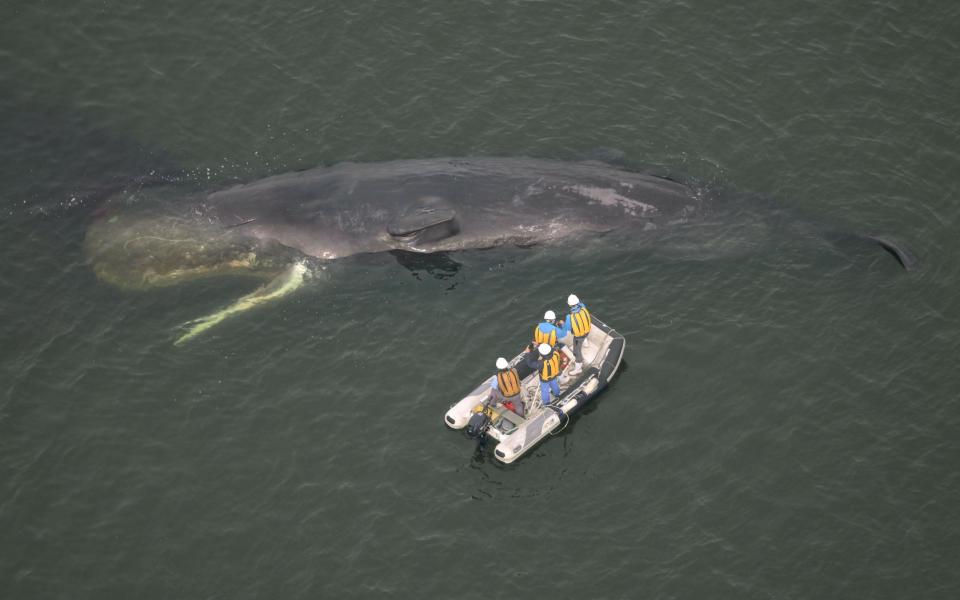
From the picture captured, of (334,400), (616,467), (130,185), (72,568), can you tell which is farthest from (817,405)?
(130,185)

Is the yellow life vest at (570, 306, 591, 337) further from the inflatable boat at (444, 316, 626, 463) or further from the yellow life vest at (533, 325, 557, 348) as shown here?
the inflatable boat at (444, 316, 626, 463)

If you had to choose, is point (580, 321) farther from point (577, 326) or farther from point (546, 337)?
point (546, 337)

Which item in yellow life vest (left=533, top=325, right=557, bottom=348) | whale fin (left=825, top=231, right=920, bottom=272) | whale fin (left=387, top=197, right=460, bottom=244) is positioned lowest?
yellow life vest (left=533, top=325, right=557, bottom=348)

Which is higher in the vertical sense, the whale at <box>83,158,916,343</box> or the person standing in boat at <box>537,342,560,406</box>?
the whale at <box>83,158,916,343</box>

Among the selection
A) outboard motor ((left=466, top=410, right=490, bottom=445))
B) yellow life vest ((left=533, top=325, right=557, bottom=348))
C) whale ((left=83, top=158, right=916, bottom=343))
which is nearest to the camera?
outboard motor ((left=466, top=410, right=490, bottom=445))

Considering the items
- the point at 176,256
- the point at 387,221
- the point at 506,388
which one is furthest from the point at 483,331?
the point at 176,256

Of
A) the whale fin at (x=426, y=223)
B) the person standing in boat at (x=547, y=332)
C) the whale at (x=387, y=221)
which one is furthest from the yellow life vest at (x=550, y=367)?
the whale fin at (x=426, y=223)

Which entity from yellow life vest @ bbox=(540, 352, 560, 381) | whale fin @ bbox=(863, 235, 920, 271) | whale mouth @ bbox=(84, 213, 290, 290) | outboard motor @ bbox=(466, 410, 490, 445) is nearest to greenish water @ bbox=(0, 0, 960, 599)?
whale fin @ bbox=(863, 235, 920, 271)
